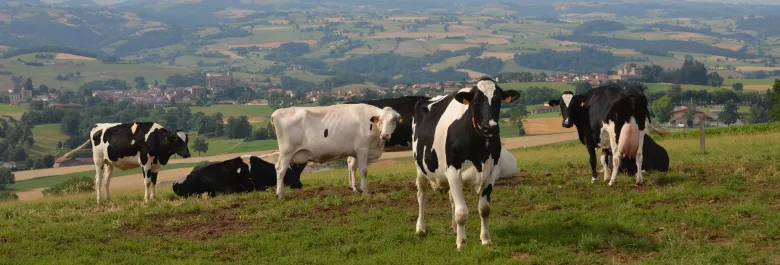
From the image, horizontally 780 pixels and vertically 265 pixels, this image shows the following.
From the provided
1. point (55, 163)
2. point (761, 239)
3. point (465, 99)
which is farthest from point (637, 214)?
point (55, 163)

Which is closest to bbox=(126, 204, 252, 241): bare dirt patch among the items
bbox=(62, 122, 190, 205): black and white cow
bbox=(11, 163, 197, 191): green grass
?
bbox=(62, 122, 190, 205): black and white cow

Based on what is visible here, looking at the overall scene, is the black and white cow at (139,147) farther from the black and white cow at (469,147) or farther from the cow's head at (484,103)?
the cow's head at (484,103)

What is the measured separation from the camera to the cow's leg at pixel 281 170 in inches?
827

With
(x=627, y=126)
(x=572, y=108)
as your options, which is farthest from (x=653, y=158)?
(x=627, y=126)

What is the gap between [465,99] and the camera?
14.6 meters

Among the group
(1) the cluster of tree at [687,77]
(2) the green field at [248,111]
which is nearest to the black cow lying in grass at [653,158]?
(2) the green field at [248,111]

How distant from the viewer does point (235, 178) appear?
22.9 meters

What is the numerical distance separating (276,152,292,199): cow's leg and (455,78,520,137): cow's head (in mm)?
7378

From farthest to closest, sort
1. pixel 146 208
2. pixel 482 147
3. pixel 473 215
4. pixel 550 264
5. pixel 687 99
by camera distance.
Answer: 1. pixel 687 99
2. pixel 146 208
3. pixel 473 215
4. pixel 482 147
5. pixel 550 264

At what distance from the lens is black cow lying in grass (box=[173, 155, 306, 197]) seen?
22.8 m

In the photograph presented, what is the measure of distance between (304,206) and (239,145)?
10647cm

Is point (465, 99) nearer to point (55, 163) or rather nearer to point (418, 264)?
point (418, 264)

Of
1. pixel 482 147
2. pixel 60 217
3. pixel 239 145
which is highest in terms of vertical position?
pixel 482 147

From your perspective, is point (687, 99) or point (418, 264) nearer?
point (418, 264)
